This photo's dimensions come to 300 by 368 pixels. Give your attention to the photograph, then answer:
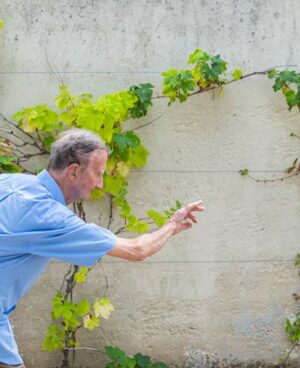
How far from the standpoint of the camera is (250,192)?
16.5 feet

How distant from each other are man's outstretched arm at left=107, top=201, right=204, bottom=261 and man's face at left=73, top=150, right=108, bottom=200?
256 mm

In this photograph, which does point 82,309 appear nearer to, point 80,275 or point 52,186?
point 80,275

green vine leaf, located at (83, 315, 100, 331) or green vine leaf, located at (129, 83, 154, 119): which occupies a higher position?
green vine leaf, located at (129, 83, 154, 119)

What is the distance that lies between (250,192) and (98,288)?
1.22 m

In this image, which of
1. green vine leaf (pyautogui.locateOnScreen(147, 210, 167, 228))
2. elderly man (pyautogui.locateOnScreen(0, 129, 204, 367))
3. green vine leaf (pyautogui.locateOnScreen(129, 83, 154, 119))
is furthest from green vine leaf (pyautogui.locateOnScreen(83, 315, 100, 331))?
elderly man (pyautogui.locateOnScreen(0, 129, 204, 367))

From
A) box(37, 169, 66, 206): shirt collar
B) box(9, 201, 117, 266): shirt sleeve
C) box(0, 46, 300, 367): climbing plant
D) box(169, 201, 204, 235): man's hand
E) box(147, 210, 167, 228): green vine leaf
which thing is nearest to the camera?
box(9, 201, 117, 266): shirt sleeve

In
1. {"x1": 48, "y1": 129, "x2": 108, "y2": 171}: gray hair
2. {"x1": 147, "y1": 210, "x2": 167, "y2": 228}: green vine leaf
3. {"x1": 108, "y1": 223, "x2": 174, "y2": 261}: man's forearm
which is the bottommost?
{"x1": 147, "y1": 210, "x2": 167, "y2": 228}: green vine leaf

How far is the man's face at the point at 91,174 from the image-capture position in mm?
2975

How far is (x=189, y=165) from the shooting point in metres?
4.96

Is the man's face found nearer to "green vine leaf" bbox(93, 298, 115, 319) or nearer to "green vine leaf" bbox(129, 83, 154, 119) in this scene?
"green vine leaf" bbox(129, 83, 154, 119)

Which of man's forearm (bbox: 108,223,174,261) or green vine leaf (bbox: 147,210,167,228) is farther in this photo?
green vine leaf (bbox: 147,210,167,228)

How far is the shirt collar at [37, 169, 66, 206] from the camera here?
2.93m

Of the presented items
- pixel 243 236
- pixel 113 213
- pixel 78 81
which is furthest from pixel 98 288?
pixel 78 81

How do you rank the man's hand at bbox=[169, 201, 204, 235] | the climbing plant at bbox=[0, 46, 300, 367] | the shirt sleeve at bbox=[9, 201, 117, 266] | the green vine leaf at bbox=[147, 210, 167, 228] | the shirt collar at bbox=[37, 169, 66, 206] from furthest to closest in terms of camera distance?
the green vine leaf at bbox=[147, 210, 167, 228] < the climbing plant at bbox=[0, 46, 300, 367] < the man's hand at bbox=[169, 201, 204, 235] < the shirt collar at bbox=[37, 169, 66, 206] < the shirt sleeve at bbox=[9, 201, 117, 266]
